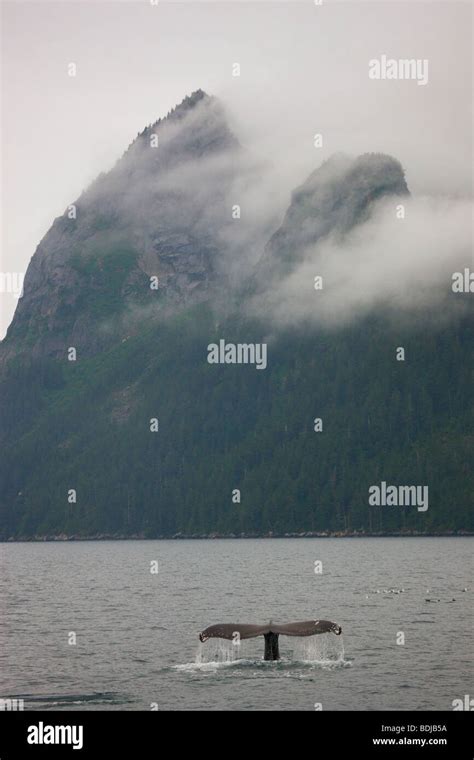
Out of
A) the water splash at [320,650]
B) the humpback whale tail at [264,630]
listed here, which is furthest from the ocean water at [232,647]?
the humpback whale tail at [264,630]

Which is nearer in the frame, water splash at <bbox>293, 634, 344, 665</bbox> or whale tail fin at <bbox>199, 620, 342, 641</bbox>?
whale tail fin at <bbox>199, 620, 342, 641</bbox>

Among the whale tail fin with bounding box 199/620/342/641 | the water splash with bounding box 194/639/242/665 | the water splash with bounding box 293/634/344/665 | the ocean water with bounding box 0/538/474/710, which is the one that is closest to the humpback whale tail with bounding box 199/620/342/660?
the whale tail fin with bounding box 199/620/342/641

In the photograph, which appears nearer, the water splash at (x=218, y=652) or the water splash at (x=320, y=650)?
the water splash at (x=218, y=652)

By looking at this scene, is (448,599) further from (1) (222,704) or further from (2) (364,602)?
(1) (222,704)

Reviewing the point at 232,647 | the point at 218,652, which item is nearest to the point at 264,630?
the point at 218,652

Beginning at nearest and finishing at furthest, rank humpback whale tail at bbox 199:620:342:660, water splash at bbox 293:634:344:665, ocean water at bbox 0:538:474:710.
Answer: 1. ocean water at bbox 0:538:474:710
2. humpback whale tail at bbox 199:620:342:660
3. water splash at bbox 293:634:344:665

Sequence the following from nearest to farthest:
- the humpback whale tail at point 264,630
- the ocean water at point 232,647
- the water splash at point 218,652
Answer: the ocean water at point 232,647 → the humpback whale tail at point 264,630 → the water splash at point 218,652

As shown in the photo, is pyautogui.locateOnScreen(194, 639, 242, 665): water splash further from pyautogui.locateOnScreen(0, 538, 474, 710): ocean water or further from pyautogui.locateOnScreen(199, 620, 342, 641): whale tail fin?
pyautogui.locateOnScreen(199, 620, 342, 641): whale tail fin

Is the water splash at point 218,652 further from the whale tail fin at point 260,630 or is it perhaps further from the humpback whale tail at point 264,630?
the whale tail fin at point 260,630

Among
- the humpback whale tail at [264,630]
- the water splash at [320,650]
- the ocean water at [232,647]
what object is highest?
the humpback whale tail at [264,630]
